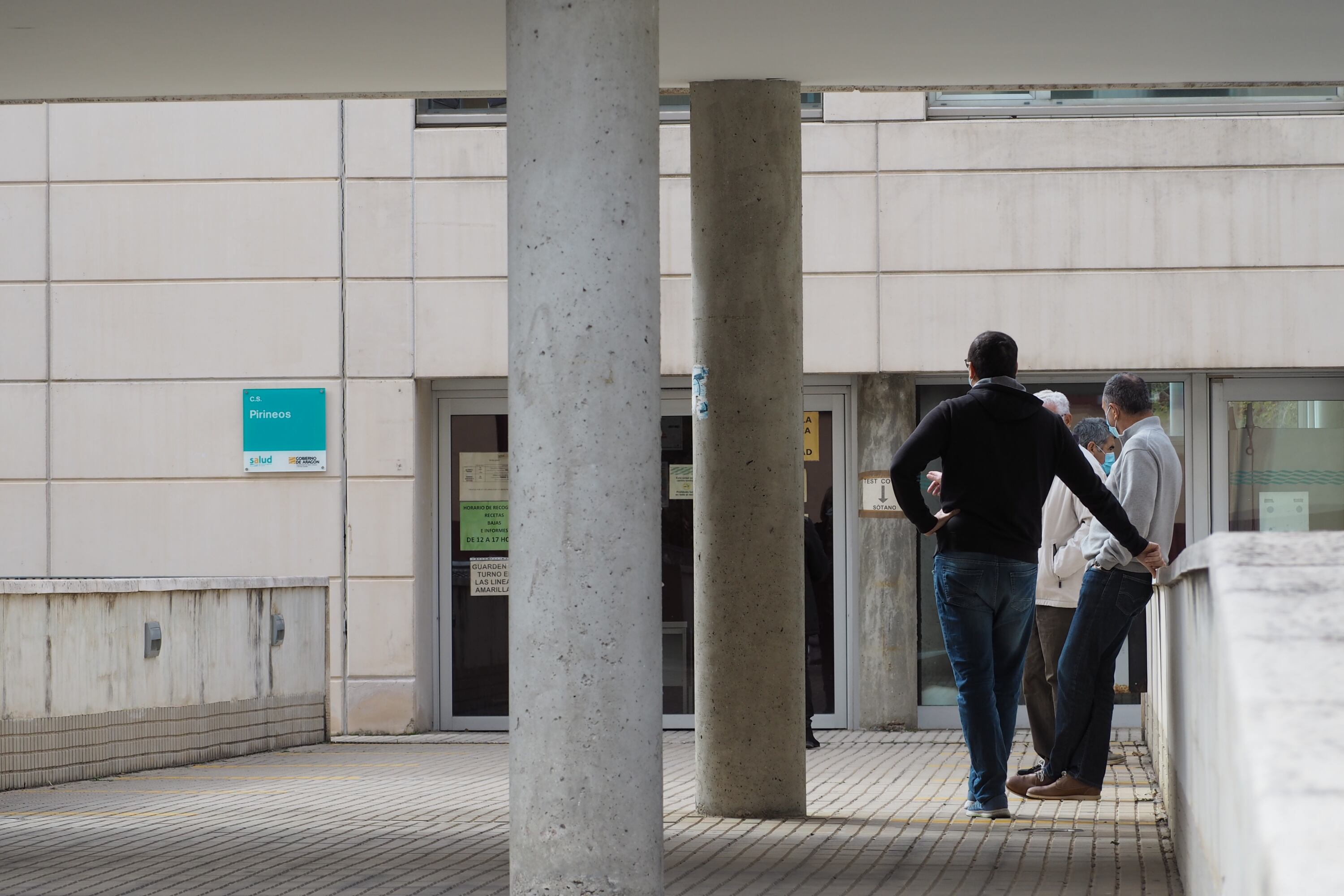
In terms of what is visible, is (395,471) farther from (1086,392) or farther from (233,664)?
(1086,392)

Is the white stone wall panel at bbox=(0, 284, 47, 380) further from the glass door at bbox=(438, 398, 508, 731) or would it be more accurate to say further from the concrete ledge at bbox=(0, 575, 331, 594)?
the glass door at bbox=(438, 398, 508, 731)

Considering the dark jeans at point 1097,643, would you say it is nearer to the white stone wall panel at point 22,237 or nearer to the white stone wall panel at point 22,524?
the white stone wall panel at point 22,524

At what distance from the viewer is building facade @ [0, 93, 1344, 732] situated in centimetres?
1323

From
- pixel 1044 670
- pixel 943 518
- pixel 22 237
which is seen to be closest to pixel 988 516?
pixel 943 518

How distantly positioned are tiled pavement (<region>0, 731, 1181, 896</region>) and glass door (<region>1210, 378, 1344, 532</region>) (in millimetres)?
3084

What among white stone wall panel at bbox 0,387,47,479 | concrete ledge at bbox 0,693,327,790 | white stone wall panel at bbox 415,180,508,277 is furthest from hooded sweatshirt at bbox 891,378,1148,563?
white stone wall panel at bbox 0,387,47,479

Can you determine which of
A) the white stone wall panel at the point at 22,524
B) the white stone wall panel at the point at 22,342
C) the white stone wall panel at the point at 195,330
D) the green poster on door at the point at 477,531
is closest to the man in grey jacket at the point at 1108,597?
the green poster on door at the point at 477,531

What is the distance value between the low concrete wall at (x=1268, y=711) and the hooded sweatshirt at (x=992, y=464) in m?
2.32

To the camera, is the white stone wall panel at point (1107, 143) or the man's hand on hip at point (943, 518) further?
the white stone wall panel at point (1107, 143)

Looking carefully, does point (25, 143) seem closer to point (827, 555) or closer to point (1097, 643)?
point (827, 555)

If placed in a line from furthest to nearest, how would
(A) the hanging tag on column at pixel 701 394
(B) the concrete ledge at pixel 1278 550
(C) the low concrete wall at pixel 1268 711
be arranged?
(A) the hanging tag on column at pixel 701 394 < (B) the concrete ledge at pixel 1278 550 < (C) the low concrete wall at pixel 1268 711

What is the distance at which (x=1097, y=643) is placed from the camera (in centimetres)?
715

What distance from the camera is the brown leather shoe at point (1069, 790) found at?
7.36m

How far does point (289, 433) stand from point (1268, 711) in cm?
1160
